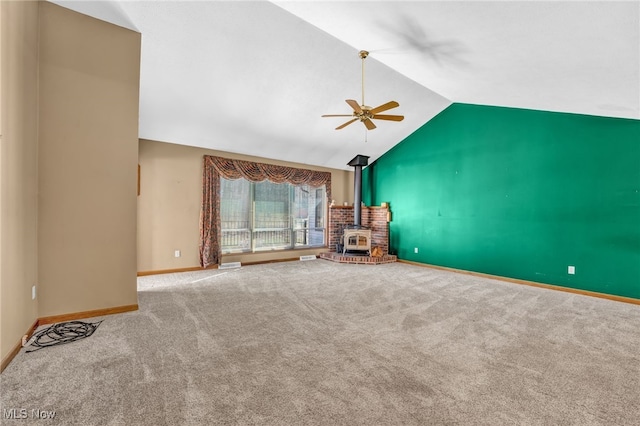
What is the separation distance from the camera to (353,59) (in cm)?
430

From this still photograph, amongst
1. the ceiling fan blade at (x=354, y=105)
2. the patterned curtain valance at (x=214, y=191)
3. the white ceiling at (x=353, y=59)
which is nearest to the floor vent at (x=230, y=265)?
the patterned curtain valance at (x=214, y=191)

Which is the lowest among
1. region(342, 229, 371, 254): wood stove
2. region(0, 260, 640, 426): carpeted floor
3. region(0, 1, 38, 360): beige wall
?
region(0, 260, 640, 426): carpeted floor

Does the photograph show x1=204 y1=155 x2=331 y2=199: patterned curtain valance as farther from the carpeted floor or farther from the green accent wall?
the carpeted floor

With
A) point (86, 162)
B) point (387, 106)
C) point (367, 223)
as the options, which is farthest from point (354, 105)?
point (367, 223)

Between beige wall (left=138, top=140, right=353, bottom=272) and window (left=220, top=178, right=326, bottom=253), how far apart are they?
0.66 m

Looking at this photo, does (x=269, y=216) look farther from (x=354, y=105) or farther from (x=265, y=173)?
(x=354, y=105)

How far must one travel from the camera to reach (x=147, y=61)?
148 inches

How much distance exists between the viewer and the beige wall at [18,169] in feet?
6.75

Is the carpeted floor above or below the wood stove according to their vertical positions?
below

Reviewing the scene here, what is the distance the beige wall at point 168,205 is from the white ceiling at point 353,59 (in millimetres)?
296

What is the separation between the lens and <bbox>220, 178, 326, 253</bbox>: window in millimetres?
6395

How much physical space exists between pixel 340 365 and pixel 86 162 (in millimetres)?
3272

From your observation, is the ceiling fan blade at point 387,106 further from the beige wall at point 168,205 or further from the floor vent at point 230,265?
the floor vent at point 230,265

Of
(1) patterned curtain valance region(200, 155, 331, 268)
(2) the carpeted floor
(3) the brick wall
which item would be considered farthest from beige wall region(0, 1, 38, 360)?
(3) the brick wall
